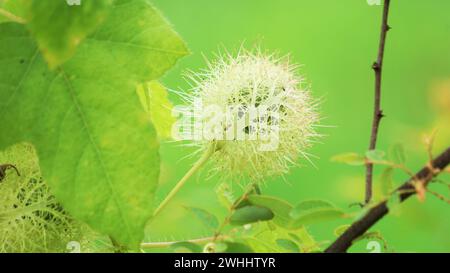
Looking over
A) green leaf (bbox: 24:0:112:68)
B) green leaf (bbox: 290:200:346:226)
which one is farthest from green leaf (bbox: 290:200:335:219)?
green leaf (bbox: 24:0:112:68)

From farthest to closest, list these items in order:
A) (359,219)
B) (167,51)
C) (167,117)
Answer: (167,117), (167,51), (359,219)

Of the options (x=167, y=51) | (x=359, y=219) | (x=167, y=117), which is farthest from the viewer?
(x=167, y=117)

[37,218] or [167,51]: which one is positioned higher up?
[167,51]

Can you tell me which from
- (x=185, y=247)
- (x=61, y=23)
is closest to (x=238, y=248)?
(x=185, y=247)

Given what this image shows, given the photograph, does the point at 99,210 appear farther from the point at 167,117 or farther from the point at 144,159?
the point at 167,117

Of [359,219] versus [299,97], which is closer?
[359,219]

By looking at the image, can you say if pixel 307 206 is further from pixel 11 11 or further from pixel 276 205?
pixel 11 11

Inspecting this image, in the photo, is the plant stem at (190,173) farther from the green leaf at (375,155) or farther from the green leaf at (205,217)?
the green leaf at (375,155)

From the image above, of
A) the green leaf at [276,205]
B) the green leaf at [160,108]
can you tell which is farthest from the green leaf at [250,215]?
the green leaf at [160,108]
